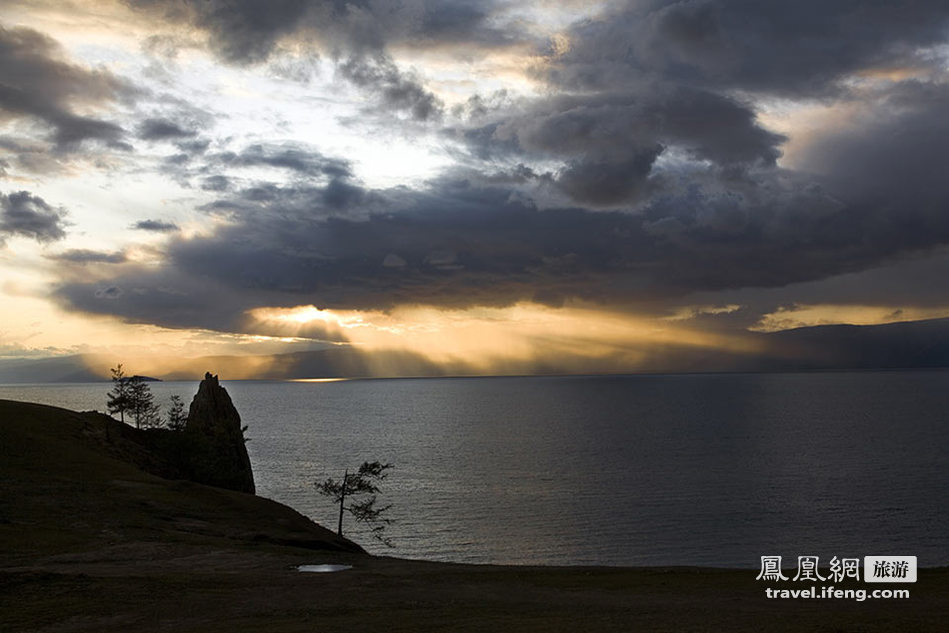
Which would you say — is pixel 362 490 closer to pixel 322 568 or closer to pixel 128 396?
pixel 322 568

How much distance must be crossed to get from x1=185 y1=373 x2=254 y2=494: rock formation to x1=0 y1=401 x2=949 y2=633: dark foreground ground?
32.7m

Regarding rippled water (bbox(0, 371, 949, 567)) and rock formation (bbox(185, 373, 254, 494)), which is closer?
rippled water (bbox(0, 371, 949, 567))

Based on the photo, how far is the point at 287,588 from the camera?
32969 millimetres

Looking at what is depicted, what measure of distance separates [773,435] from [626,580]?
178 metres

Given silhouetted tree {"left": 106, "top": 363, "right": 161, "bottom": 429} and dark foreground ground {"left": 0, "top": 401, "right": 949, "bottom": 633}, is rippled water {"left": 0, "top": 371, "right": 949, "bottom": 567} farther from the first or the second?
dark foreground ground {"left": 0, "top": 401, "right": 949, "bottom": 633}

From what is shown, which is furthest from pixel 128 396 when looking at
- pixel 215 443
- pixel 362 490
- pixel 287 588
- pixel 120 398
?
pixel 287 588

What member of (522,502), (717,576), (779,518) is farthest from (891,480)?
(717,576)

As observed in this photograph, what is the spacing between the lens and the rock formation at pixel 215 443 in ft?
295

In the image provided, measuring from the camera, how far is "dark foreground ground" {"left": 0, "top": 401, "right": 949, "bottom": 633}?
86.4 ft

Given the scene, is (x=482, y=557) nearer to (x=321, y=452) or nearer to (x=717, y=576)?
(x=717, y=576)

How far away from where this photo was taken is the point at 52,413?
85188 mm

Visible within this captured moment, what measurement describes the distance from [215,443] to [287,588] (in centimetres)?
6519

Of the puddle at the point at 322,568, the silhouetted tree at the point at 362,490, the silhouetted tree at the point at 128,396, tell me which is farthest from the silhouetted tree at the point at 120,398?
the puddle at the point at 322,568

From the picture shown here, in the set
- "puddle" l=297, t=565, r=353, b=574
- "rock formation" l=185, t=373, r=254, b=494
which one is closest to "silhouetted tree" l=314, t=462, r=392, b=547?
"rock formation" l=185, t=373, r=254, b=494
